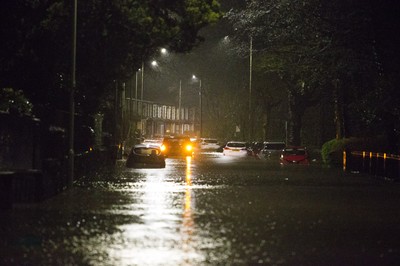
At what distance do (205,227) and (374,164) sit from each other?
84.2 feet

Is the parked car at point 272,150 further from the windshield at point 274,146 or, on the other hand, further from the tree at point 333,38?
the tree at point 333,38

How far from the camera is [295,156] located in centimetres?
5806

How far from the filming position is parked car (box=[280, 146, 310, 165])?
57719 millimetres

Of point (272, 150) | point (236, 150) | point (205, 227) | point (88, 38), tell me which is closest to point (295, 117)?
point (236, 150)

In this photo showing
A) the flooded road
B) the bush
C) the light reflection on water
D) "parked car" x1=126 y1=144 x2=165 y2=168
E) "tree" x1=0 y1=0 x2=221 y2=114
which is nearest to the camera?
the light reflection on water

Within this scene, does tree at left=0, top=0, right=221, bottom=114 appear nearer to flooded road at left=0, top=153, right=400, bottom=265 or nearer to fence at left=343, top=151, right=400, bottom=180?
flooded road at left=0, top=153, right=400, bottom=265

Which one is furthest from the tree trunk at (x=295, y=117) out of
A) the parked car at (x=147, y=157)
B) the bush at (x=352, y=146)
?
the parked car at (x=147, y=157)

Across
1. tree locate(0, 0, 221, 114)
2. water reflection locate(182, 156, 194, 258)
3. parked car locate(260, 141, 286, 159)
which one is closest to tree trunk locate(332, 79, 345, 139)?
parked car locate(260, 141, 286, 159)

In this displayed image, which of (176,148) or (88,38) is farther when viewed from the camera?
(176,148)

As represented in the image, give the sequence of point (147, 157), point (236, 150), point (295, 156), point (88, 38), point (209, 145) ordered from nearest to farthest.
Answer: point (88, 38) < point (147, 157) < point (295, 156) < point (236, 150) < point (209, 145)

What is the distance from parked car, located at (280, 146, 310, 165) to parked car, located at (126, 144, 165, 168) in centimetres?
1255

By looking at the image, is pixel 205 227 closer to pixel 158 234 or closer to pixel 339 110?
pixel 158 234

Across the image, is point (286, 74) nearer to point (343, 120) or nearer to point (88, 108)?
point (343, 120)

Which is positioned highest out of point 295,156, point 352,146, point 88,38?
point 88,38
